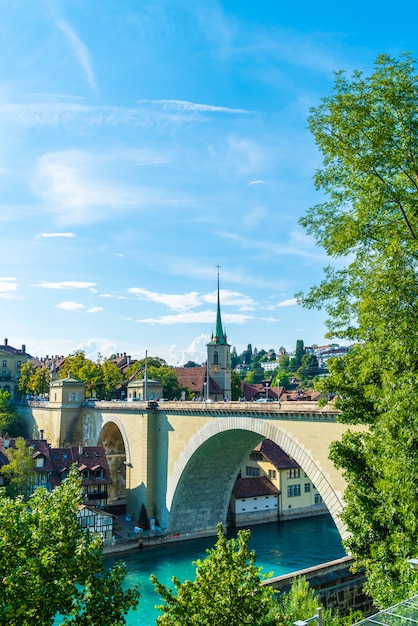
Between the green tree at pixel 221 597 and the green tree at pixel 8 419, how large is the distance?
56.8 m

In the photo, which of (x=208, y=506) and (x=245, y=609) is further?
(x=208, y=506)

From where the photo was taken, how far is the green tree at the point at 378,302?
420 inches

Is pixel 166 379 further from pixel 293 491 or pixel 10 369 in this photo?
pixel 10 369

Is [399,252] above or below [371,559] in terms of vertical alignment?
above

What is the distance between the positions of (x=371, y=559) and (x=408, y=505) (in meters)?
2.87

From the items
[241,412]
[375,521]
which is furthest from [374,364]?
[241,412]

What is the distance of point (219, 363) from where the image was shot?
7906 centimetres

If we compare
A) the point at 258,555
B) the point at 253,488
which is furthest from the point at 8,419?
the point at 258,555

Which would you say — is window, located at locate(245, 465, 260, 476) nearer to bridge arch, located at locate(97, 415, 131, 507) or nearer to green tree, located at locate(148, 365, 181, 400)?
bridge arch, located at locate(97, 415, 131, 507)

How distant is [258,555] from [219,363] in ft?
150

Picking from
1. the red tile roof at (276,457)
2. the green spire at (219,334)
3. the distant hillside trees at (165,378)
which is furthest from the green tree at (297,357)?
the red tile roof at (276,457)

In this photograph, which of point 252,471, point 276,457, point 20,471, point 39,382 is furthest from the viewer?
point 39,382

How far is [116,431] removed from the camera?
53.1m

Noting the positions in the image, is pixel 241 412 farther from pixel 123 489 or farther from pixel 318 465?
pixel 123 489
